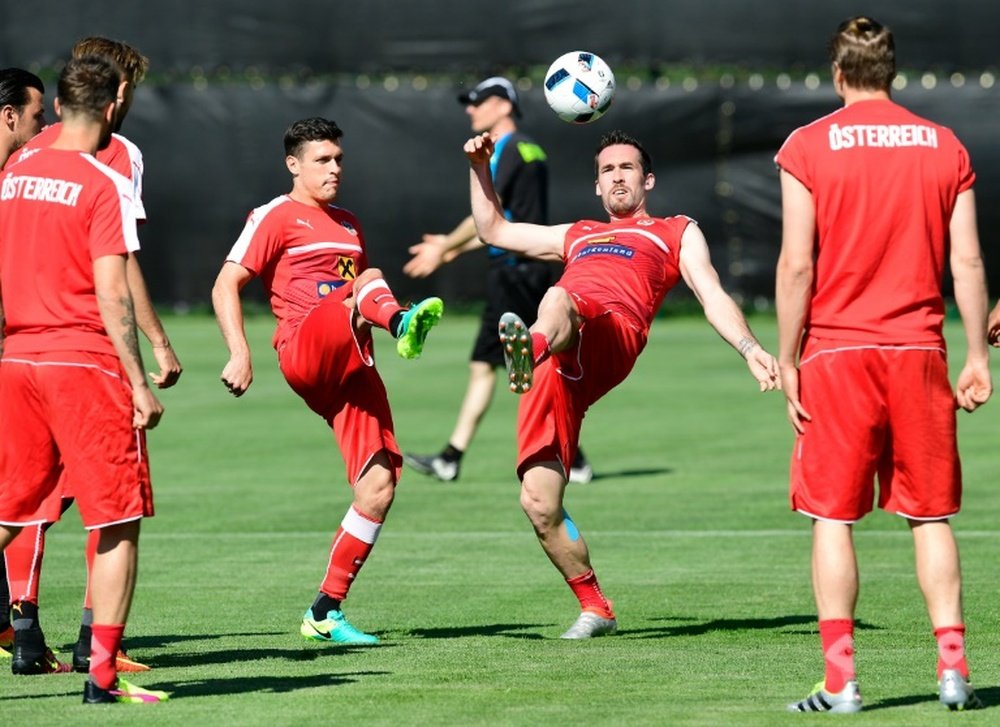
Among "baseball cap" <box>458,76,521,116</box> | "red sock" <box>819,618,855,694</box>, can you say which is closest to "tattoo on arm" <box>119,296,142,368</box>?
"red sock" <box>819,618,855,694</box>

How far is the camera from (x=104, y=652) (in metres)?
6.57

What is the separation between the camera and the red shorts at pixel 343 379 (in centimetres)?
841

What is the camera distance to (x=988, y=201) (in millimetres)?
25078

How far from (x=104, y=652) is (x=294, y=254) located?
8.60 ft

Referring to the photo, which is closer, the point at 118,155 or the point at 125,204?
the point at 125,204

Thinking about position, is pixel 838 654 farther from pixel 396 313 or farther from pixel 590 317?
pixel 396 313

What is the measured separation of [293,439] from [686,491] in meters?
4.31

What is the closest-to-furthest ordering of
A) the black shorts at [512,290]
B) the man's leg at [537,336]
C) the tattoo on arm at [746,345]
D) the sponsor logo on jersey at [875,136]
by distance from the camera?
1. the sponsor logo on jersey at [875,136]
2. the tattoo on arm at [746,345]
3. the man's leg at [537,336]
4. the black shorts at [512,290]

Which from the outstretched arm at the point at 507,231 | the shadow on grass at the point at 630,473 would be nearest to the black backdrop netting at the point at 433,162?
the shadow on grass at the point at 630,473

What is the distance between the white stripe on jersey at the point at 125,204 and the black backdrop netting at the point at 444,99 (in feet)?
62.0

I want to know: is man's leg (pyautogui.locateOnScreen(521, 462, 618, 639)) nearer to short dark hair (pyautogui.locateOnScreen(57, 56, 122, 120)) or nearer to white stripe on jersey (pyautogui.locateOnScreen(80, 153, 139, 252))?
white stripe on jersey (pyautogui.locateOnScreen(80, 153, 139, 252))

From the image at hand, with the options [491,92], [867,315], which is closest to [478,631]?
[867,315]

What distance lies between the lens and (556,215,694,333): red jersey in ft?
28.2

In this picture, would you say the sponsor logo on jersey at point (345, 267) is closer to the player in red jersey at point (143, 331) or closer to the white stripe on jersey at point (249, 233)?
the white stripe on jersey at point (249, 233)
